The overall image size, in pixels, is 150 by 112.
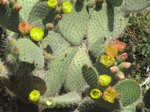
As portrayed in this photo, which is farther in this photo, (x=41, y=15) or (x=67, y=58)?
(x=67, y=58)

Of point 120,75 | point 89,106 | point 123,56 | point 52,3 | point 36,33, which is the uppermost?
point 52,3

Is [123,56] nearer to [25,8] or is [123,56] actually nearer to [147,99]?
[147,99]

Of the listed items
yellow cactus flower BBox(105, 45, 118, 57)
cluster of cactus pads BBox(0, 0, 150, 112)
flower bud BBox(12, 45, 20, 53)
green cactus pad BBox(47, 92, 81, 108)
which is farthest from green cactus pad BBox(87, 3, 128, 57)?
flower bud BBox(12, 45, 20, 53)

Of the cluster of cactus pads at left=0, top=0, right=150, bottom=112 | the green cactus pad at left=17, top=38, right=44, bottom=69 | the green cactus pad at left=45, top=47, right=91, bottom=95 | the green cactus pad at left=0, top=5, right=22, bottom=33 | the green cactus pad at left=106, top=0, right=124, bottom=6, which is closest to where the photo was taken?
the green cactus pad at left=17, top=38, right=44, bottom=69

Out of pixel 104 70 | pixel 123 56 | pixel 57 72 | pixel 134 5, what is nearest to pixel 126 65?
pixel 123 56

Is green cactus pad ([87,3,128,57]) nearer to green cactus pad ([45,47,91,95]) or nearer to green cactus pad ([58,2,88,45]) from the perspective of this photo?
green cactus pad ([58,2,88,45])

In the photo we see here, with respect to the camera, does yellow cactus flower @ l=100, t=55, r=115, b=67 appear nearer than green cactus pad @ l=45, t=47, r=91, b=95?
Yes

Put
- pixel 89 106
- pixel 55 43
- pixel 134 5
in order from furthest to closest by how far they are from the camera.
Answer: pixel 134 5 → pixel 55 43 → pixel 89 106

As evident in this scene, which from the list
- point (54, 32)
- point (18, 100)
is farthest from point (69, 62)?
point (18, 100)
